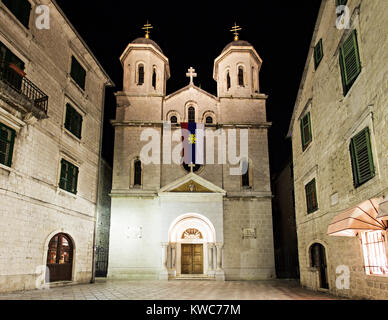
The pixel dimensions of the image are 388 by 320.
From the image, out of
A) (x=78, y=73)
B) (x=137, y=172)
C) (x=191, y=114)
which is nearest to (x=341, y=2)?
(x=78, y=73)

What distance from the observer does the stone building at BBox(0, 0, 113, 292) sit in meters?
12.9

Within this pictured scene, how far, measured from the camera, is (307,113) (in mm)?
15906

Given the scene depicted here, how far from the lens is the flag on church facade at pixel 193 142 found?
79.6 feet

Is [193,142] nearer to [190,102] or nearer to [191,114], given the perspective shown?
[191,114]

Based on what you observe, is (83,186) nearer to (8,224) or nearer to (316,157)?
(8,224)

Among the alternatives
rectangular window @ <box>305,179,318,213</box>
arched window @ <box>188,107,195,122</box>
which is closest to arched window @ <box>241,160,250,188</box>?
arched window @ <box>188,107,195,122</box>

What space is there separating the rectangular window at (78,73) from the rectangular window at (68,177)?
479cm

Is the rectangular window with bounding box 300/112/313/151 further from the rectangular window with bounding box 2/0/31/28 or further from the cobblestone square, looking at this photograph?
the rectangular window with bounding box 2/0/31/28

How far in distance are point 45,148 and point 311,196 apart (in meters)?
12.0

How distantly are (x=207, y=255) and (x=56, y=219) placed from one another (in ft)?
34.1

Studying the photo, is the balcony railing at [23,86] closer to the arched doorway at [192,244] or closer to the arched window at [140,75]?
the arched doorway at [192,244]

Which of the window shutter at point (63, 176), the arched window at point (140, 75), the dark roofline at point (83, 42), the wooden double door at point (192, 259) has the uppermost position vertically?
the arched window at point (140, 75)

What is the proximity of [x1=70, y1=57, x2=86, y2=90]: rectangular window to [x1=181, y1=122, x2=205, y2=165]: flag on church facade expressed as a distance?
7376 millimetres

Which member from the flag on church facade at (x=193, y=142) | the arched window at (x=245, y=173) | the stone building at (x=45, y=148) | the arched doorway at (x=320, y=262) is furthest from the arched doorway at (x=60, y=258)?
the arched window at (x=245, y=173)
